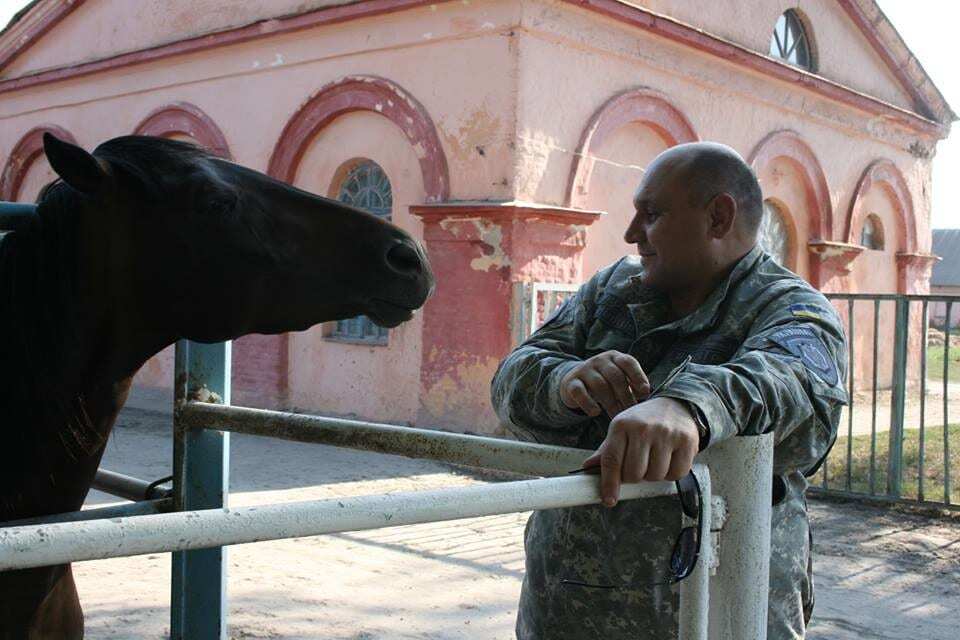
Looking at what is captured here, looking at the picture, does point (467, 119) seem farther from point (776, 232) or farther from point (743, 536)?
point (743, 536)

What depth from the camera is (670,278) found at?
6.47ft

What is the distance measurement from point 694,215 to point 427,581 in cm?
350

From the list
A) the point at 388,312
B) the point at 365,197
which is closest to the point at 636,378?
the point at 388,312

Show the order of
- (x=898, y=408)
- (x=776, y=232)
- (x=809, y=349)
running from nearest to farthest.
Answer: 1. (x=809, y=349)
2. (x=898, y=408)
3. (x=776, y=232)

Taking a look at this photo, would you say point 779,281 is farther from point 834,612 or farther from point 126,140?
point 834,612

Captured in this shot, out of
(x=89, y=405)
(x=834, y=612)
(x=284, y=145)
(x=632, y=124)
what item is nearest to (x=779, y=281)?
(x=89, y=405)

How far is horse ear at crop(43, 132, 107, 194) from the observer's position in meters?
1.86

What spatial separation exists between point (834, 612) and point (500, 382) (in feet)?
11.4

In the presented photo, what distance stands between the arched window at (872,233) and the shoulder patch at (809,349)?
15.4 metres

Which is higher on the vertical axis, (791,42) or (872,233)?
(791,42)

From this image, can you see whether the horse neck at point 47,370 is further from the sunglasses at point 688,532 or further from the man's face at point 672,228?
the sunglasses at point 688,532

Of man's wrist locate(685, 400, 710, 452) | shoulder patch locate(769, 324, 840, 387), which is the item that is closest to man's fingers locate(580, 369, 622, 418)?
man's wrist locate(685, 400, 710, 452)

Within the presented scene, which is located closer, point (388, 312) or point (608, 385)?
point (608, 385)

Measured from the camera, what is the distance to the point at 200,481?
7.89 ft
